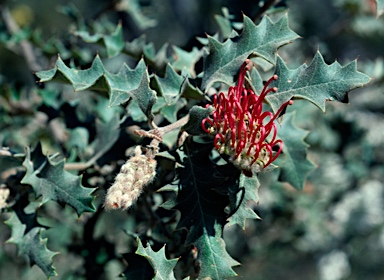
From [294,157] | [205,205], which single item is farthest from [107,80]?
[294,157]

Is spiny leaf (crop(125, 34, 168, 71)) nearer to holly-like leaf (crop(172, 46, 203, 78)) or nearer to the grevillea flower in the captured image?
holly-like leaf (crop(172, 46, 203, 78))

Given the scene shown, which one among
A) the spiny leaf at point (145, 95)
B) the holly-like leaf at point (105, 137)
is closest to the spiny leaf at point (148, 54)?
the holly-like leaf at point (105, 137)

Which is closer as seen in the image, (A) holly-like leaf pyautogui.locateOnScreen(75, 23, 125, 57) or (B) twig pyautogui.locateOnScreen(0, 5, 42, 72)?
(A) holly-like leaf pyautogui.locateOnScreen(75, 23, 125, 57)

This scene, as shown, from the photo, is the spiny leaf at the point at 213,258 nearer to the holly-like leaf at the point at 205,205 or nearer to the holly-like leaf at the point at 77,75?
the holly-like leaf at the point at 205,205

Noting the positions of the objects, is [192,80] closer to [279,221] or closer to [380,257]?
[279,221]

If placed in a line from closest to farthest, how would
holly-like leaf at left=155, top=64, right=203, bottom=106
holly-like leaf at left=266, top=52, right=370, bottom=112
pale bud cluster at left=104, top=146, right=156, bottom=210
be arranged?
pale bud cluster at left=104, top=146, right=156, bottom=210, holly-like leaf at left=266, top=52, right=370, bottom=112, holly-like leaf at left=155, top=64, right=203, bottom=106

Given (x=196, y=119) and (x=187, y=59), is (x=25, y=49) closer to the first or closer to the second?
(x=187, y=59)

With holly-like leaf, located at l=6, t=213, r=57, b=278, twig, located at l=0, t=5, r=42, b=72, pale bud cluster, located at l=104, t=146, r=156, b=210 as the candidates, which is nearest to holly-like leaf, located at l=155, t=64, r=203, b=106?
pale bud cluster, located at l=104, t=146, r=156, b=210

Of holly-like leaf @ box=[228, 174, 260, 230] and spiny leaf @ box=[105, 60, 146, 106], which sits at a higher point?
spiny leaf @ box=[105, 60, 146, 106]
